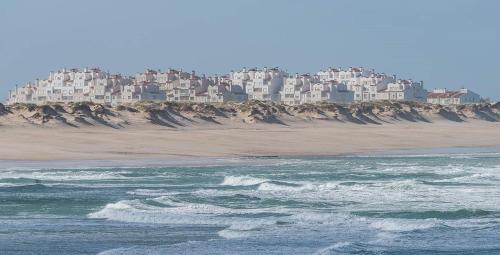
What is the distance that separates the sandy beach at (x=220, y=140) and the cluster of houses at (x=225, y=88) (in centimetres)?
5549

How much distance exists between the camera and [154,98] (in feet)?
412

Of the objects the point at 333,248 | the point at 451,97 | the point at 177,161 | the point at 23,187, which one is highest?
the point at 451,97

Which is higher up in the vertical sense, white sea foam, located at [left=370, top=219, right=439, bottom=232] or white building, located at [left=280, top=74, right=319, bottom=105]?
white building, located at [left=280, top=74, right=319, bottom=105]

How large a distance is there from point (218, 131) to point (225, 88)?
222 feet

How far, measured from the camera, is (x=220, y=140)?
56344mm

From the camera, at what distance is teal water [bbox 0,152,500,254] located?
19422mm

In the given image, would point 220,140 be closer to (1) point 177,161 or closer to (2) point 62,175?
(1) point 177,161

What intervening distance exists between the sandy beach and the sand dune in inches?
1.8

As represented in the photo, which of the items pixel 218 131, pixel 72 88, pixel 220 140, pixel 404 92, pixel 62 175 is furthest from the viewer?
pixel 404 92

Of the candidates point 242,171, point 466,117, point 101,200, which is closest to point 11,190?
point 101,200

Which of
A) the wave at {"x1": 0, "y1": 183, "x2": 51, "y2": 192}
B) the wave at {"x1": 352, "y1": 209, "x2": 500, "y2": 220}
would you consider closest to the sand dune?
the wave at {"x1": 0, "y1": 183, "x2": 51, "y2": 192}

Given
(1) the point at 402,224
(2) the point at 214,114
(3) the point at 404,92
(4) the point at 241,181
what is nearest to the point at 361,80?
(3) the point at 404,92

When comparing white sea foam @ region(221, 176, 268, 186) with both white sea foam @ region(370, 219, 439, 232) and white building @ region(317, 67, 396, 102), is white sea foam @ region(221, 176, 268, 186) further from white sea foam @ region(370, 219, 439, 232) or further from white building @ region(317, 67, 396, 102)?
white building @ region(317, 67, 396, 102)

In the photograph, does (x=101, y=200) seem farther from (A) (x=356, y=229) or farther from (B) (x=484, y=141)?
(B) (x=484, y=141)
